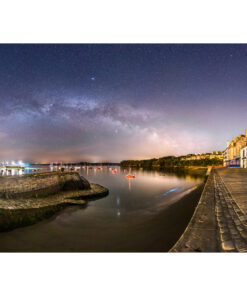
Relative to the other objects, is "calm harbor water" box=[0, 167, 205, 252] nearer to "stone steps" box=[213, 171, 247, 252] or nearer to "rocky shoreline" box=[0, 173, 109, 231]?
"rocky shoreline" box=[0, 173, 109, 231]

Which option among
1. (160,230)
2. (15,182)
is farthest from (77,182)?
(160,230)

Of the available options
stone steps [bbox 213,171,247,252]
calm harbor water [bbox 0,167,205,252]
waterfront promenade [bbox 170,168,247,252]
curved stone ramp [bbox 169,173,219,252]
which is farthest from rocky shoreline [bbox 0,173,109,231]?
stone steps [bbox 213,171,247,252]

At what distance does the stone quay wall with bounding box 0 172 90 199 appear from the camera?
1246cm

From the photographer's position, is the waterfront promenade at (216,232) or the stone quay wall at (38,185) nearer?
the waterfront promenade at (216,232)

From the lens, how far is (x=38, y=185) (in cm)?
1509

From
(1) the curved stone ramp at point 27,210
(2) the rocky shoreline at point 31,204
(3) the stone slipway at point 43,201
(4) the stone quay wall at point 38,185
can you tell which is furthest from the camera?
(4) the stone quay wall at point 38,185

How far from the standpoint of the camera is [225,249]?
4.00 m

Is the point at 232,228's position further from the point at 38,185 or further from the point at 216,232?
the point at 38,185

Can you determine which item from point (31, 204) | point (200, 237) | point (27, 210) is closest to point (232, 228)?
point (200, 237)

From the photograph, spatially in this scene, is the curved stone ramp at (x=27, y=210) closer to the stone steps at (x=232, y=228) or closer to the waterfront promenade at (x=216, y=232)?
the waterfront promenade at (x=216, y=232)

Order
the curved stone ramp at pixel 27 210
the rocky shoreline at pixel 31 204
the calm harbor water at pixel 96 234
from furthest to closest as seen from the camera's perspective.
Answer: the rocky shoreline at pixel 31 204
the curved stone ramp at pixel 27 210
the calm harbor water at pixel 96 234

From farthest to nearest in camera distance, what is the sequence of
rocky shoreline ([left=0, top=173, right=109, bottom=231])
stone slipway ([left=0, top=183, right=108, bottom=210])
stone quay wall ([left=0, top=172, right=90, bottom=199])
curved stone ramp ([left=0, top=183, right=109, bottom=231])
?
1. stone quay wall ([left=0, top=172, right=90, bottom=199])
2. stone slipway ([left=0, top=183, right=108, bottom=210])
3. rocky shoreline ([left=0, top=173, right=109, bottom=231])
4. curved stone ramp ([left=0, top=183, right=109, bottom=231])

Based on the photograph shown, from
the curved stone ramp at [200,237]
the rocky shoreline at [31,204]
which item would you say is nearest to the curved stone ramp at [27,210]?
the rocky shoreline at [31,204]

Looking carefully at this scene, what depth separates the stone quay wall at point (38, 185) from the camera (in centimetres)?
1246
